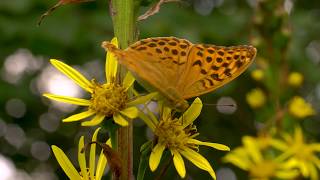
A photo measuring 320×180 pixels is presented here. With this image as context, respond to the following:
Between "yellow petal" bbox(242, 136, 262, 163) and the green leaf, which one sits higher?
the green leaf

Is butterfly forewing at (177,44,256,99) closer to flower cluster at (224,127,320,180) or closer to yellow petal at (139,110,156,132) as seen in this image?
yellow petal at (139,110,156,132)

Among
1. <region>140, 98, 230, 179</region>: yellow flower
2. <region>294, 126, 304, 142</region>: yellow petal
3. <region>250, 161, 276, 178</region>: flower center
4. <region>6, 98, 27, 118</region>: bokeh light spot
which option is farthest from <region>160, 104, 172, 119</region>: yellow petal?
<region>6, 98, 27, 118</region>: bokeh light spot

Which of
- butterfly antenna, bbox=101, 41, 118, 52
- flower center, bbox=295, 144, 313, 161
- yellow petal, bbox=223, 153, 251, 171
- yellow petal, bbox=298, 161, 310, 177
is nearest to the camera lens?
butterfly antenna, bbox=101, 41, 118, 52

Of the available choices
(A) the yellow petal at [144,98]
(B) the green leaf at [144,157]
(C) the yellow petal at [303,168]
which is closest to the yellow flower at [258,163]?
(C) the yellow petal at [303,168]

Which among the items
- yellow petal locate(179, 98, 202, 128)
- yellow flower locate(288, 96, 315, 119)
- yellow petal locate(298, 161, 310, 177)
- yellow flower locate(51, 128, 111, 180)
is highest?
yellow petal locate(179, 98, 202, 128)

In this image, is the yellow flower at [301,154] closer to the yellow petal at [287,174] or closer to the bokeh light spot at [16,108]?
the yellow petal at [287,174]

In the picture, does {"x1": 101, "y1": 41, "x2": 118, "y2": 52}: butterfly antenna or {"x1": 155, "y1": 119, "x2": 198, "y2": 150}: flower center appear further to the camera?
{"x1": 155, "y1": 119, "x2": 198, "y2": 150}: flower center

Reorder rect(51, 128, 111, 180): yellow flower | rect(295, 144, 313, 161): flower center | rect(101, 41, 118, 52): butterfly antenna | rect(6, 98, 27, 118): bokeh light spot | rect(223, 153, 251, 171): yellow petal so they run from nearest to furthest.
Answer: rect(101, 41, 118, 52): butterfly antenna, rect(51, 128, 111, 180): yellow flower, rect(223, 153, 251, 171): yellow petal, rect(295, 144, 313, 161): flower center, rect(6, 98, 27, 118): bokeh light spot
